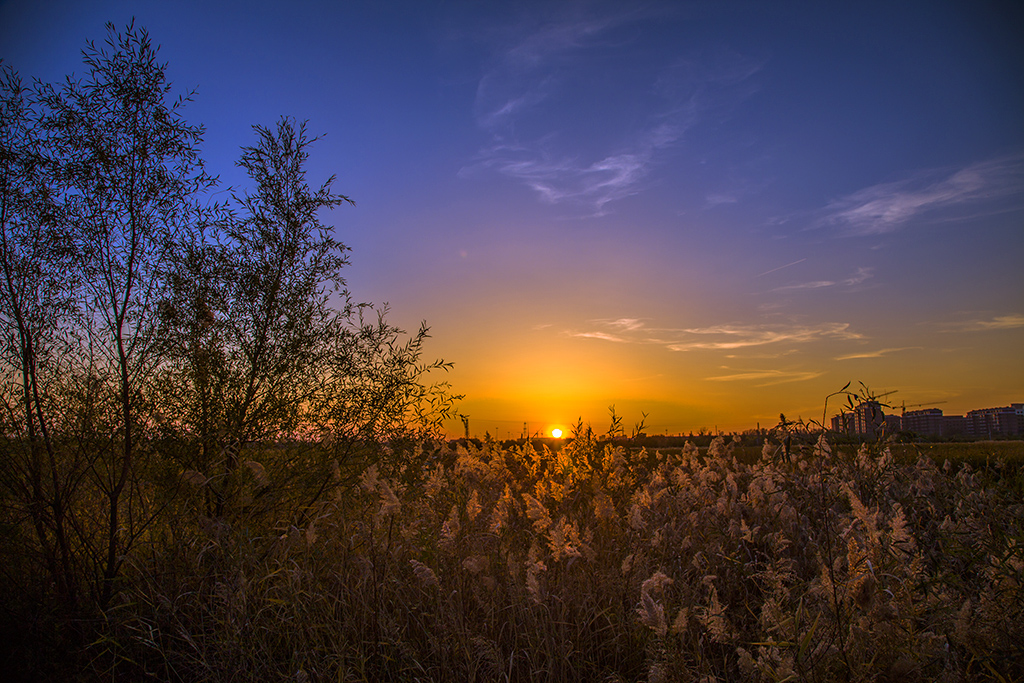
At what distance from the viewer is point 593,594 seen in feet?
14.0

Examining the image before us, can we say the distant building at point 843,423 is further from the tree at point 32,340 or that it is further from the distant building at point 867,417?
the tree at point 32,340

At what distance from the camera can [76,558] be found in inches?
206

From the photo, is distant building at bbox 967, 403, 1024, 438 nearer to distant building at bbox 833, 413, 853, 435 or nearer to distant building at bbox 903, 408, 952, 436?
distant building at bbox 903, 408, 952, 436

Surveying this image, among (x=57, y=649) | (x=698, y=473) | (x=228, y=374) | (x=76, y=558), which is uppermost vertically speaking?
(x=228, y=374)

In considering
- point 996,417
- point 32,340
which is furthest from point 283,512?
point 996,417

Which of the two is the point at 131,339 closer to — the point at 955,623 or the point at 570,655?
the point at 570,655

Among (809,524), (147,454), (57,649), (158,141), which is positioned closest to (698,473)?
(809,524)

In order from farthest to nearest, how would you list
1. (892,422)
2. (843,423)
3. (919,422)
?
(919,422) → (892,422) → (843,423)

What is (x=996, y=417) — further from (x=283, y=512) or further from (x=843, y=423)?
(x=283, y=512)

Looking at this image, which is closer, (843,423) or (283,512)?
(843,423)

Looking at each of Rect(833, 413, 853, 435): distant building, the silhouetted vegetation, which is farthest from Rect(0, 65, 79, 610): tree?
Rect(833, 413, 853, 435): distant building

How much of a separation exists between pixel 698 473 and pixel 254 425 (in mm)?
4598

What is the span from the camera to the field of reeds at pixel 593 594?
9.35 ft

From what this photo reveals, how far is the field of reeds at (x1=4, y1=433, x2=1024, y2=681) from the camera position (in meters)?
2.85
